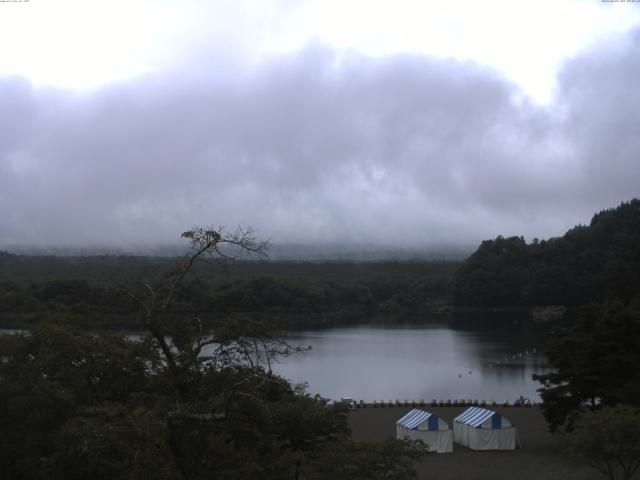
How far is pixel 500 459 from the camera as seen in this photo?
65.9ft

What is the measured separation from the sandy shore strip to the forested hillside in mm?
58427

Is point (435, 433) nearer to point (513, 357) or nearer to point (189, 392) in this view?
point (189, 392)

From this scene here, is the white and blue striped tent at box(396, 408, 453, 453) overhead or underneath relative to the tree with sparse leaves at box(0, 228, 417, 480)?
underneath

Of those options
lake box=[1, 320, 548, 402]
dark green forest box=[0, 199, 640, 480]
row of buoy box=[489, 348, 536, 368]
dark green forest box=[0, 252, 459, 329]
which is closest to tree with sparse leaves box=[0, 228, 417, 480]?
dark green forest box=[0, 199, 640, 480]

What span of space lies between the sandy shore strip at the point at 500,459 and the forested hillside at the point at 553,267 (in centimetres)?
5843

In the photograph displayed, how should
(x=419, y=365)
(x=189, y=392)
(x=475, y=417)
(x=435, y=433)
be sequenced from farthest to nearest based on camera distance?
(x=419, y=365) < (x=475, y=417) < (x=435, y=433) < (x=189, y=392)

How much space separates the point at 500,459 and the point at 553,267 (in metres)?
69.9

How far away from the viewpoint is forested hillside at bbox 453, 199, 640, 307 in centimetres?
8364

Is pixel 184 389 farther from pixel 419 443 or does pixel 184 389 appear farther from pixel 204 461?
pixel 419 443

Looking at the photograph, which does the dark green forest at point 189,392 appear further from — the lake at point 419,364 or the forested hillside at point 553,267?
the forested hillside at point 553,267

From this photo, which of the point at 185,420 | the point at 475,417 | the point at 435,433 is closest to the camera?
the point at 185,420

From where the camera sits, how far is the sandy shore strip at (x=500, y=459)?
18359mm

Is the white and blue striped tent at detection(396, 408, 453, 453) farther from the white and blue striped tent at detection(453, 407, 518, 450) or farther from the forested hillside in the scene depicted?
the forested hillside

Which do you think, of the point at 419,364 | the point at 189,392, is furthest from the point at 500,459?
the point at 419,364
